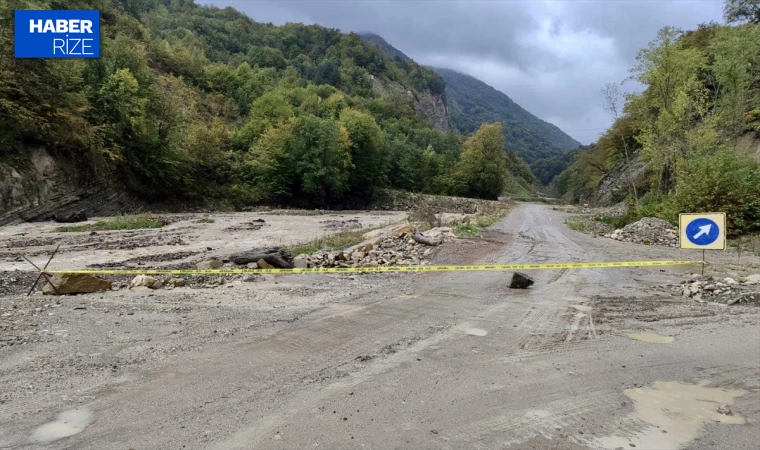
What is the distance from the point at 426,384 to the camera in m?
4.13

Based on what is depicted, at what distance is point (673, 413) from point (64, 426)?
16.5 ft

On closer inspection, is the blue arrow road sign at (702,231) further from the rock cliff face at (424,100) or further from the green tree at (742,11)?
the rock cliff face at (424,100)

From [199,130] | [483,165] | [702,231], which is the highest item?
[199,130]

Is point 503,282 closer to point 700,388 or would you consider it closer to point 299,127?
point 700,388

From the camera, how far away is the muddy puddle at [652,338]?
5417mm

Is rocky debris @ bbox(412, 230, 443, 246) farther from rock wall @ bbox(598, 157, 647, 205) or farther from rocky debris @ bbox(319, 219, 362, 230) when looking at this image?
rock wall @ bbox(598, 157, 647, 205)

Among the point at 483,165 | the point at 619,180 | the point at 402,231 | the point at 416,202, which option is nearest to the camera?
the point at 402,231

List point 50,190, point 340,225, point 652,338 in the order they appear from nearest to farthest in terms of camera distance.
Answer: point 652,338 < point 50,190 < point 340,225

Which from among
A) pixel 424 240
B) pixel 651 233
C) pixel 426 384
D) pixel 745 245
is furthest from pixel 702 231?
pixel 651 233

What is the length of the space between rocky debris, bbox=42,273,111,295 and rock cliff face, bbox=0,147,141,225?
19.2 meters

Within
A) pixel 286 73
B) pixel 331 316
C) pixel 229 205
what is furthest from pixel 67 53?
pixel 286 73

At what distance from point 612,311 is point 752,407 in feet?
10.8

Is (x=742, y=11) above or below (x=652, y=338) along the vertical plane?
above

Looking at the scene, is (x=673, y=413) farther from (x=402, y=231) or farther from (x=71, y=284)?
(x=402, y=231)
